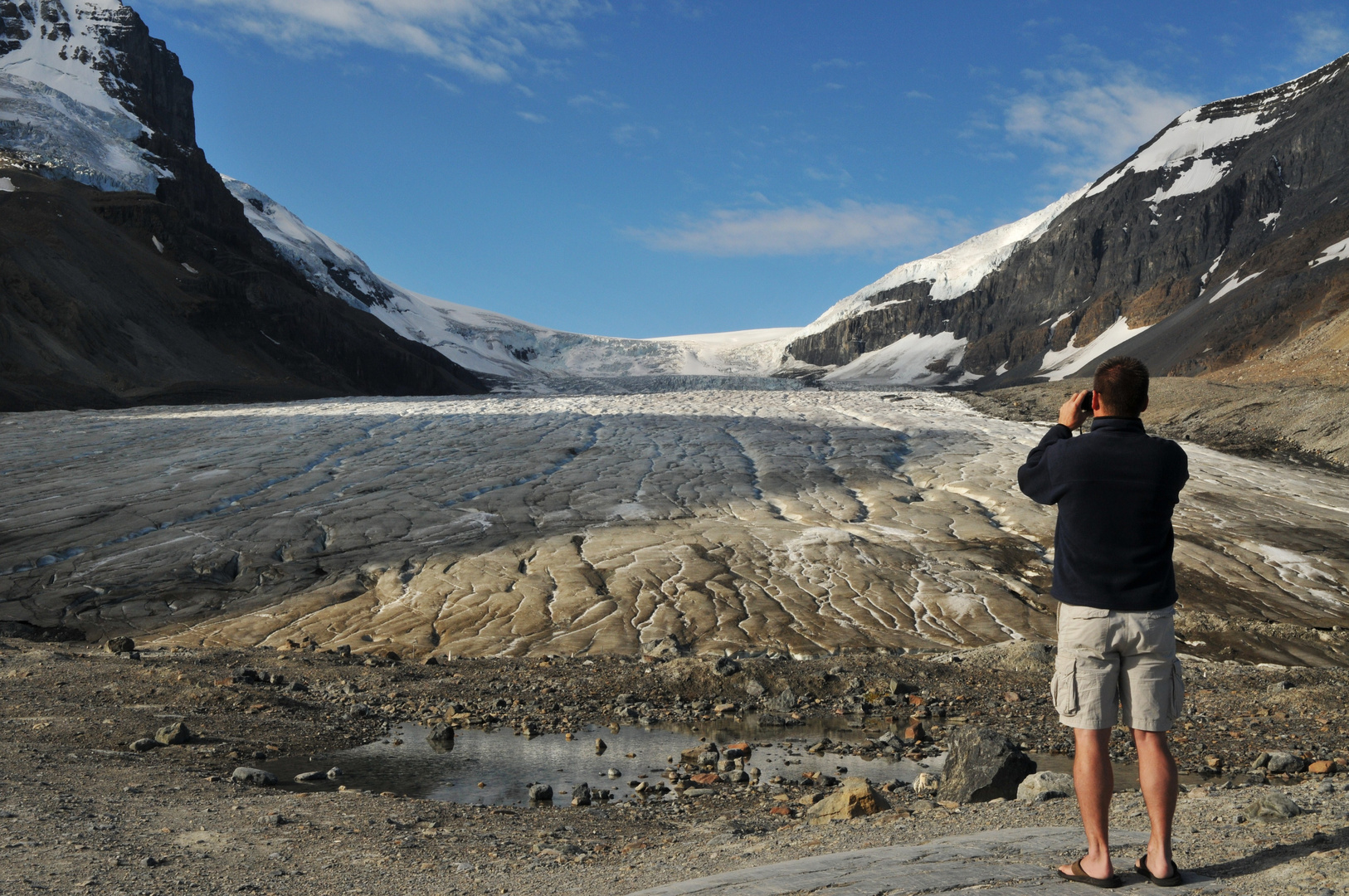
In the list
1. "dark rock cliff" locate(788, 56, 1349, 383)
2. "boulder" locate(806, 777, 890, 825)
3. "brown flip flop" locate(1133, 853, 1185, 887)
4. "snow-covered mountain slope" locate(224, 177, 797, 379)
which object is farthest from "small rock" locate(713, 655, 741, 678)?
"snow-covered mountain slope" locate(224, 177, 797, 379)

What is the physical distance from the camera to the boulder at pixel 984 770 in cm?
630

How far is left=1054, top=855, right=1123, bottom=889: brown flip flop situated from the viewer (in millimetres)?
3508

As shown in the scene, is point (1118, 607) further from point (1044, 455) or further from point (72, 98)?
point (72, 98)

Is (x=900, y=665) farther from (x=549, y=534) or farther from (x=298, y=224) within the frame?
(x=298, y=224)

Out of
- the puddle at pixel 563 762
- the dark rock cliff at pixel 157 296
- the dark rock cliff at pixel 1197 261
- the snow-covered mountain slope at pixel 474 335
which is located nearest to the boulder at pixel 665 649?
the puddle at pixel 563 762

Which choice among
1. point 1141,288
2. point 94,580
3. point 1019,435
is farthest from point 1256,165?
point 94,580

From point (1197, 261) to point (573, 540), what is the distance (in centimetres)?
10272

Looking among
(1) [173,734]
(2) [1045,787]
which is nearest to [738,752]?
(2) [1045,787]

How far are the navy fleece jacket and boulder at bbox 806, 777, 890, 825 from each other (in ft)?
8.25

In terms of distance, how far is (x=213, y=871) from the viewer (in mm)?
4402

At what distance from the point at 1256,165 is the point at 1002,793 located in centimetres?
11422

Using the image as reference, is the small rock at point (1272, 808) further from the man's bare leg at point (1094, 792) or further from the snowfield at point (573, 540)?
the snowfield at point (573, 540)

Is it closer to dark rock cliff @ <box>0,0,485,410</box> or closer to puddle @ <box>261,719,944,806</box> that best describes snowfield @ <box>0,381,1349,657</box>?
puddle @ <box>261,719,944,806</box>

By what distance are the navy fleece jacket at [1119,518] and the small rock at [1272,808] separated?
1492mm
